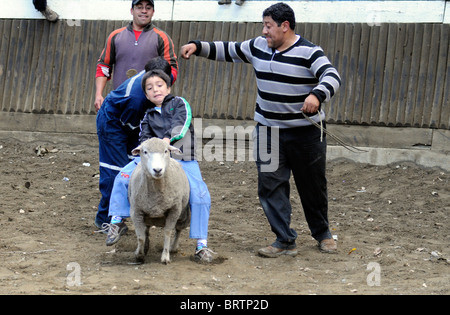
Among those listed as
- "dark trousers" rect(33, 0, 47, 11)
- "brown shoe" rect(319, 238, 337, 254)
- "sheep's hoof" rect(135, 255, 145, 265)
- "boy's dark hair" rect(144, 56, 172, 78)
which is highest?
"dark trousers" rect(33, 0, 47, 11)

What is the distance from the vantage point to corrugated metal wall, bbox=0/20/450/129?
29.0 feet

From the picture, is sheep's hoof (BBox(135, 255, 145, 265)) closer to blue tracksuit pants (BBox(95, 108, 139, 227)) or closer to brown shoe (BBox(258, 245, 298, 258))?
brown shoe (BBox(258, 245, 298, 258))

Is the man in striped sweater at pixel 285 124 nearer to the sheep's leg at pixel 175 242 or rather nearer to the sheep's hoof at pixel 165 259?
the sheep's leg at pixel 175 242

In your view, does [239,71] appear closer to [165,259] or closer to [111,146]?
[111,146]

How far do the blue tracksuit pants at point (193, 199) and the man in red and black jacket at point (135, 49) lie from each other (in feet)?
4.43

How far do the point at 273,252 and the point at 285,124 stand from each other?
1115 mm

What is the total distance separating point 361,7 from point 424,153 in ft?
7.15

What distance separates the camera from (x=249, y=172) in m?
9.06

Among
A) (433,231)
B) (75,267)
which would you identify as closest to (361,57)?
(433,231)

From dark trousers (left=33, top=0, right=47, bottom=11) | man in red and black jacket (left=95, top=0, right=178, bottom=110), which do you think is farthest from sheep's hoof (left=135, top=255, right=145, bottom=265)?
dark trousers (left=33, top=0, right=47, bottom=11)

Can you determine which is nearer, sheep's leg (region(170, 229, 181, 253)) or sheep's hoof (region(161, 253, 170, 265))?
sheep's hoof (region(161, 253, 170, 265))

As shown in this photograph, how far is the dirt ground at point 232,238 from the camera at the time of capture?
484 cm

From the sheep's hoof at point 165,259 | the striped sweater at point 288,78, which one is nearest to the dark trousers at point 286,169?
the striped sweater at point 288,78

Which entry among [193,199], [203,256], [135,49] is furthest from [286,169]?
[135,49]
